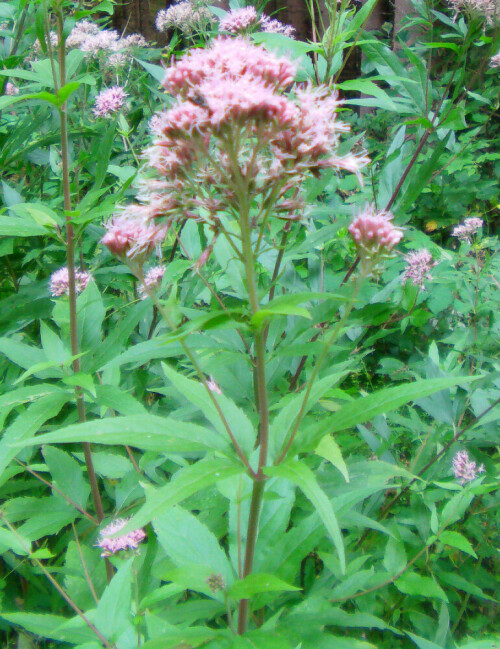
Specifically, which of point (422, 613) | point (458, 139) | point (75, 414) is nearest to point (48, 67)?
point (75, 414)

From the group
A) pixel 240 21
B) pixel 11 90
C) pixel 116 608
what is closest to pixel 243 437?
pixel 116 608

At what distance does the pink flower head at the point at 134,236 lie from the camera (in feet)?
2.62

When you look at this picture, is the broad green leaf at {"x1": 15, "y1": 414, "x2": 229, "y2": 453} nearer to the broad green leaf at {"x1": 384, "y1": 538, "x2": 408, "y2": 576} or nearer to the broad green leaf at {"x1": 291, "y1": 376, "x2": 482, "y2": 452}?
the broad green leaf at {"x1": 291, "y1": 376, "x2": 482, "y2": 452}

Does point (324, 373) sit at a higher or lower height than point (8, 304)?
higher

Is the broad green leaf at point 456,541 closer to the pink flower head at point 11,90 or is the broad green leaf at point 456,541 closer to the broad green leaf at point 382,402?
the broad green leaf at point 382,402

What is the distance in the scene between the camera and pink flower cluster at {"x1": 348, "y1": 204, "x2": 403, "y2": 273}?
2.50 feet

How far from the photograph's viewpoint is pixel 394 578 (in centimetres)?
118

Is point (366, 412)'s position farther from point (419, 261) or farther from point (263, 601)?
point (419, 261)

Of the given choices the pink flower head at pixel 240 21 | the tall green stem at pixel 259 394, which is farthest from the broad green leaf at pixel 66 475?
the pink flower head at pixel 240 21

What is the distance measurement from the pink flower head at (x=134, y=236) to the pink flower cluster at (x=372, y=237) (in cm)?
30

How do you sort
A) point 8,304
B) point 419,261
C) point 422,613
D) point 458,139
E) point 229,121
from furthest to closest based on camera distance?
point 458,139 < point 419,261 < point 8,304 < point 422,613 < point 229,121

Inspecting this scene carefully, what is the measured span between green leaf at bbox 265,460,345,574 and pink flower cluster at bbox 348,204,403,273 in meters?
0.32

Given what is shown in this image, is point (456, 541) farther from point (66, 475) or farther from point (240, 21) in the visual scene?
point (240, 21)

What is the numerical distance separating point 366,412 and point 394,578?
69 centimetres
